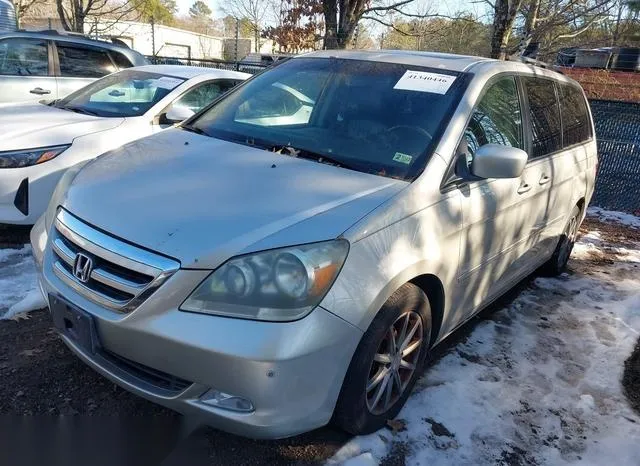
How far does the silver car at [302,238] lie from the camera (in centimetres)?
206

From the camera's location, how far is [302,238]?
2160 mm

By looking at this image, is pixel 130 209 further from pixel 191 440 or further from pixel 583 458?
pixel 583 458

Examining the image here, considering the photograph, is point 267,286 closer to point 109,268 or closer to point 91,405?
point 109,268

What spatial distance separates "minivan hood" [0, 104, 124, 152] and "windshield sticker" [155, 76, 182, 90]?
665 mm

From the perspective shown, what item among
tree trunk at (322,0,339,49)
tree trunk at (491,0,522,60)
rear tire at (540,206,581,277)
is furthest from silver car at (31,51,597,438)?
tree trunk at (322,0,339,49)

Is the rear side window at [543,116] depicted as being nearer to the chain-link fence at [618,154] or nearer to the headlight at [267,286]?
the headlight at [267,286]

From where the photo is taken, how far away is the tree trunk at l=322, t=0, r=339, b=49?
41.1 ft

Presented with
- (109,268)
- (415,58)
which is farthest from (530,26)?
(109,268)

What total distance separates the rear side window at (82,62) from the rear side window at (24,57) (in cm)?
20

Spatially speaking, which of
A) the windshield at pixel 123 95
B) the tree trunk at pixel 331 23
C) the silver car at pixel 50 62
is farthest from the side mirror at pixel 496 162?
the tree trunk at pixel 331 23

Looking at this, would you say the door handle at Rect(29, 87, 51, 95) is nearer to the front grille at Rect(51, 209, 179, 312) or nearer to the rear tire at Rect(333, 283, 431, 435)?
the front grille at Rect(51, 209, 179, 312)

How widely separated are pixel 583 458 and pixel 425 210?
4.66 feet

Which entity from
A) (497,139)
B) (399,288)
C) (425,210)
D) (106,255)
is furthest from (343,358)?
(497,139)

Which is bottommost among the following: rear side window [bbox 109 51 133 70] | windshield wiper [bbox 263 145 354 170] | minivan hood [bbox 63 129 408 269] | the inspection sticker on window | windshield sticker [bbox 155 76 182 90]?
minivan hood [bbox 63 129 408 269]
